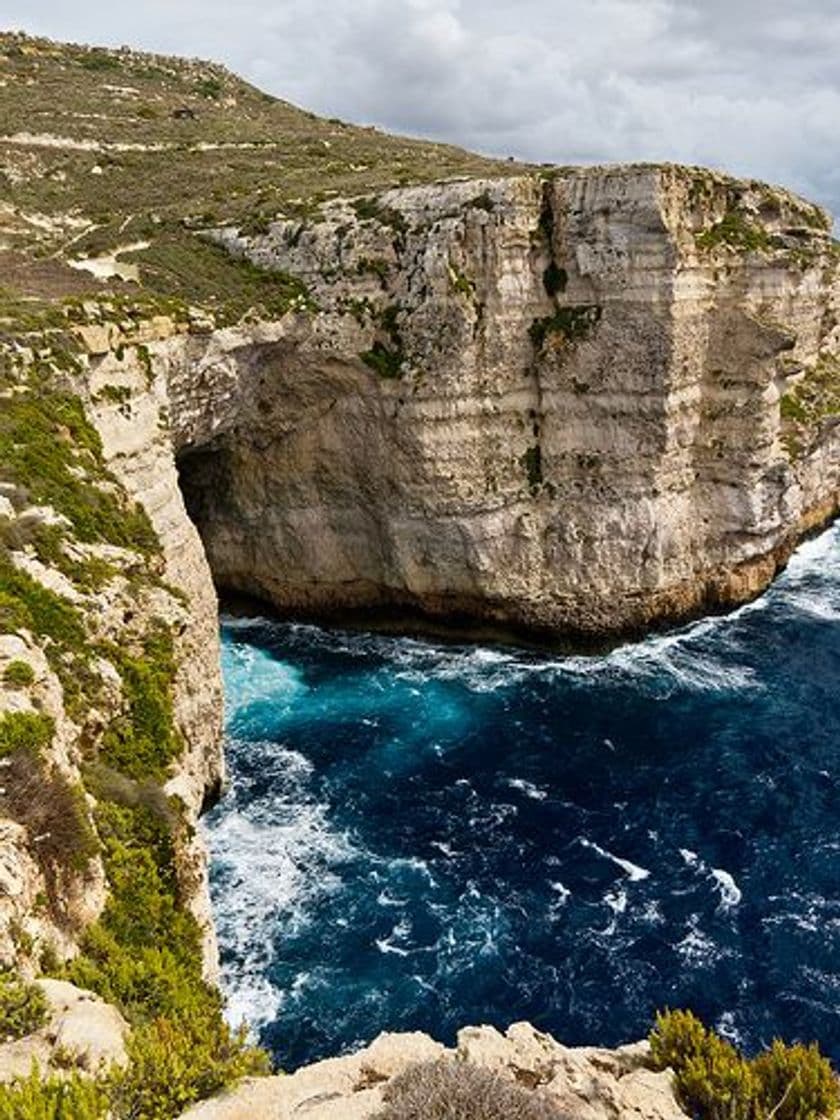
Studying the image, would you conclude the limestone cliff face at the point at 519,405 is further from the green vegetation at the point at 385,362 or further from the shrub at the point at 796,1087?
the shrub at the point at 796,1087

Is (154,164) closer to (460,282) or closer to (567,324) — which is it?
(460,282)

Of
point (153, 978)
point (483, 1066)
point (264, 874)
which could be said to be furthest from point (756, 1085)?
point (264, 874)

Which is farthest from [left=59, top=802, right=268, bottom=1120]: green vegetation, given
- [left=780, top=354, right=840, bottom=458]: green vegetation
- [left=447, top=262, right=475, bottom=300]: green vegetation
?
[left=780, top=354, right=840, bottom=458]: green vegetation

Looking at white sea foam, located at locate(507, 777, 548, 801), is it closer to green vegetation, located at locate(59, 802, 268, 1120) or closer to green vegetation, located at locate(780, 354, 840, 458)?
green vegetation, located at locate(59, 802, 268, 1120)

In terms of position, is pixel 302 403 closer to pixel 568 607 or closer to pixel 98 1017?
pixel 568 607

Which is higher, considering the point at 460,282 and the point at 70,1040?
the point at 460,282

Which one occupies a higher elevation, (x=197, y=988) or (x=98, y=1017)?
(x=98, y=1017)

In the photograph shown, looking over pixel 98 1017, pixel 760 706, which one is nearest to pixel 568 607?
pixel 760 706
